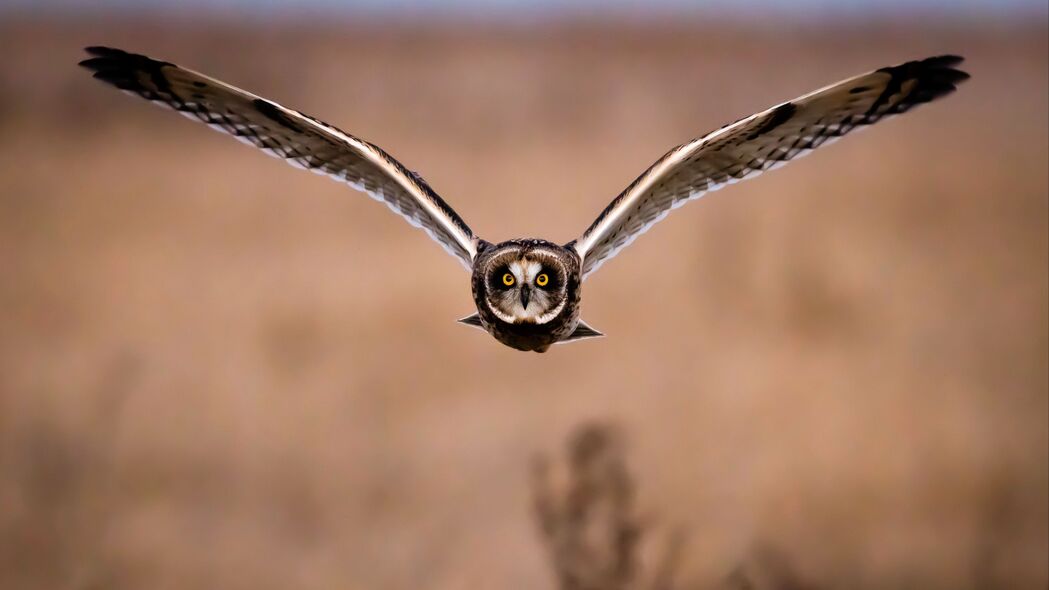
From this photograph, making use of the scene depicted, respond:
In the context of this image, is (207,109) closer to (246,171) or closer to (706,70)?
(246,171)

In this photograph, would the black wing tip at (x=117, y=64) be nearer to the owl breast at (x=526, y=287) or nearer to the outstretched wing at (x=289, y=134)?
the outstretched wing at (x=289, y=134)

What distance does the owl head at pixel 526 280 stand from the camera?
112 inches

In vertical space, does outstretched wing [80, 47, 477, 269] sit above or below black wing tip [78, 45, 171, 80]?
below

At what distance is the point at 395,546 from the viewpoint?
3.94 m

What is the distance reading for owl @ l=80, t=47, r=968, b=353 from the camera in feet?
9.29

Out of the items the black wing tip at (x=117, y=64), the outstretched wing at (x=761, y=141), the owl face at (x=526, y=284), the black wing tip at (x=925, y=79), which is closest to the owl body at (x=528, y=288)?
the owl face at (x=526, y=284)

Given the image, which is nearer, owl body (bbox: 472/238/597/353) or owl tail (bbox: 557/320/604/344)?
owl body (bbox: 472/238/597/353)

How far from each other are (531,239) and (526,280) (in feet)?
0.81

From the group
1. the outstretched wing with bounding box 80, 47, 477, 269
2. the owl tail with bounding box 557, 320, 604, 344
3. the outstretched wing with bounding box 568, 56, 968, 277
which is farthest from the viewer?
the owl tail with bounding box 557, 320, 604, 344

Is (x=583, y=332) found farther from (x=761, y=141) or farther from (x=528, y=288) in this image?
(x=761, y=141)

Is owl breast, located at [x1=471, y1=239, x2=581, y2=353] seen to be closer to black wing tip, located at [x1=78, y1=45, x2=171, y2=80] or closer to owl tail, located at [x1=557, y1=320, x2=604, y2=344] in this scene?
owl tail, located at [x1=557, y1=320, x2=604, y2=344]

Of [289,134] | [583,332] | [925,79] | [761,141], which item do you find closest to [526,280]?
[583,332]

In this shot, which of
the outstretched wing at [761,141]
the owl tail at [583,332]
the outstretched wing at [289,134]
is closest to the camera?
the outstretched wing at [761,141]

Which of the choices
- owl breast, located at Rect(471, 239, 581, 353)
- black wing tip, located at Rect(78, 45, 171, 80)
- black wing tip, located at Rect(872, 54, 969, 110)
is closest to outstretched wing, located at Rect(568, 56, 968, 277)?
black wing tip, located at Rect(872, 54, 969, 110)
